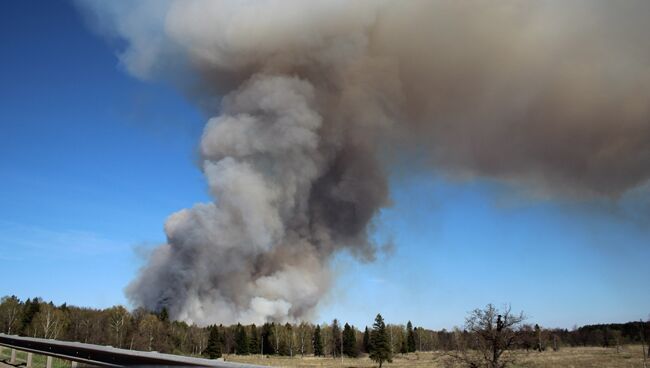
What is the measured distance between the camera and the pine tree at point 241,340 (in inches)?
3408

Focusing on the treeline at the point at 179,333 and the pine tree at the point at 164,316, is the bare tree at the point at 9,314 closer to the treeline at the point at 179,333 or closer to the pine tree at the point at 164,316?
the treeline at the point at 179,333

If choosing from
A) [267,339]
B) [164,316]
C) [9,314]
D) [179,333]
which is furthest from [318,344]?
[9,314]

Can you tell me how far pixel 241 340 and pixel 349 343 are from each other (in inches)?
826

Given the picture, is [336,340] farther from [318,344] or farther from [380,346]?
[380,346]

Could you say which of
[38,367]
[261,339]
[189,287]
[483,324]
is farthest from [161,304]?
[38,367]

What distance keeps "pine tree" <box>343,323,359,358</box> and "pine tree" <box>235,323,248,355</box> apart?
18986 mm

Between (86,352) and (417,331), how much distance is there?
131m

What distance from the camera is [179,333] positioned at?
84.6 meters

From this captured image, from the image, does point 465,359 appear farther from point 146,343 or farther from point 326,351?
point 326,351

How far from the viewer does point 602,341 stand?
384 feet

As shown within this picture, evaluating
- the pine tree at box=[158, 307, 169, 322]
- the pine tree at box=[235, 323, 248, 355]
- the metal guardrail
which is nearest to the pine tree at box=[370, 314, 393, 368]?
the pine tree at box=[235, 323, 248, 355]

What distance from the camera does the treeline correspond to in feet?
230

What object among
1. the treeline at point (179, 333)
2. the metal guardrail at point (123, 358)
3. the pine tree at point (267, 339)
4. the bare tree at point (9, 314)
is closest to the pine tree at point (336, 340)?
the treeline at point (179, 333)

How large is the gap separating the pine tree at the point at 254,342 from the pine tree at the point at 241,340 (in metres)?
1.57
